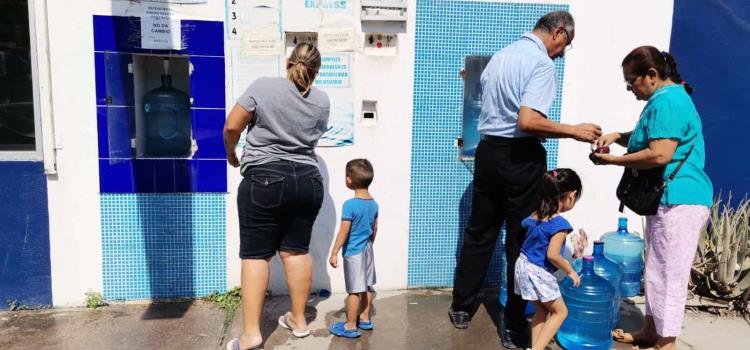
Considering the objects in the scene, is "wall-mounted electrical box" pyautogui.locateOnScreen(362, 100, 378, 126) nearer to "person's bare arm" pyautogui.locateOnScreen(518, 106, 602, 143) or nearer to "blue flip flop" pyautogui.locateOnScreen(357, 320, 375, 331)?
"person's bare arm" pyautogui.locateOnScreen(518, 106, 602, 143)

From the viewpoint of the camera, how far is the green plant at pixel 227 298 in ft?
13.3

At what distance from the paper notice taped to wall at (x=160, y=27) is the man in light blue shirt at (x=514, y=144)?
202 centimetres

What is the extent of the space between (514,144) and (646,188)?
753 mm

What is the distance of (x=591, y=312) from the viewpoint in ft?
11.6

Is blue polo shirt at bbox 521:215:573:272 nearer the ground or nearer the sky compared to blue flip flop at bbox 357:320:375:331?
nearer the sky

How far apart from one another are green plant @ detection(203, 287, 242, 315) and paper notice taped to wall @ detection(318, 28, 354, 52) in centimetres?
181

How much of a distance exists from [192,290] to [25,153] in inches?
Answer: 55.6

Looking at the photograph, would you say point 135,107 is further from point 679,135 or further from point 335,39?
point 679,135

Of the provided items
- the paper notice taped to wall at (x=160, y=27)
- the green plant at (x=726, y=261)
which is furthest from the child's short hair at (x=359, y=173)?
the green plant at (x=726, y=261)

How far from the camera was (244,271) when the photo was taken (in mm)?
3242

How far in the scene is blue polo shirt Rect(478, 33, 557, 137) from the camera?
3.21 meters

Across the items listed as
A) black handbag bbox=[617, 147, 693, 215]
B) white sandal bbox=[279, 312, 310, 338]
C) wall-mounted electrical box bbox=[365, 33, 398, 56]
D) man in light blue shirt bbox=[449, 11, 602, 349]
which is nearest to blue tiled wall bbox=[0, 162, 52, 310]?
white sandal bbox=[279, 312, 310, 338]

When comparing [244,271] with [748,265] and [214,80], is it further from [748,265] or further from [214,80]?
[748,265]

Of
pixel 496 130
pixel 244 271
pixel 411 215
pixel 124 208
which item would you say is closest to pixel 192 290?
pixel 124 208
